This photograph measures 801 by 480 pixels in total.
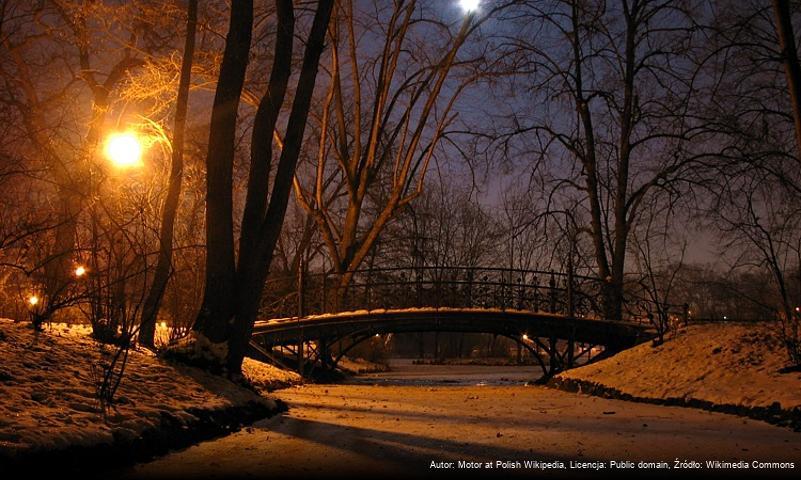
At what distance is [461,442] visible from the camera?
6.23 metres

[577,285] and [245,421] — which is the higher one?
[577,285]

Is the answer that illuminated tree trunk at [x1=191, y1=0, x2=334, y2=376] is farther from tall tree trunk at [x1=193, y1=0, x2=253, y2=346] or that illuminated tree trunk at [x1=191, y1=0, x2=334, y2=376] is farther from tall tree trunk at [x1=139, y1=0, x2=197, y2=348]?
tall tree trunk at [x1=139, y1=0, x2=197, y2=348]

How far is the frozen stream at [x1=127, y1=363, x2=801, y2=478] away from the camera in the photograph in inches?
192

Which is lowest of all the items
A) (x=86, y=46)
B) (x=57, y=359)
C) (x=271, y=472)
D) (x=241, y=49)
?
(x=271, y=472)

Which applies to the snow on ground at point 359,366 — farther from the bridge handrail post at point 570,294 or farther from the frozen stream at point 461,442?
the frozen stream at point 461,442

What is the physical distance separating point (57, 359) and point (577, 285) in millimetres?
14879

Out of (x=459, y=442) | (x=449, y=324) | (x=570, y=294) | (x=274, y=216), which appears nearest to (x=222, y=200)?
(x=274, y=216)

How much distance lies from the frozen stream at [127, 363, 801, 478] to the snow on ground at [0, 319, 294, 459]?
481 mm

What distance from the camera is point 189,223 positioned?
15188 mm

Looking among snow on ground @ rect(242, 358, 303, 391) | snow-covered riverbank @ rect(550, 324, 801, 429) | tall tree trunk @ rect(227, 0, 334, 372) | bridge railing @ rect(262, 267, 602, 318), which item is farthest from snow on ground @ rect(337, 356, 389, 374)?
tall tree trunk @ rect(227, 0, 334, 372)

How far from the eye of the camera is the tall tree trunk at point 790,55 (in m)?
10.9

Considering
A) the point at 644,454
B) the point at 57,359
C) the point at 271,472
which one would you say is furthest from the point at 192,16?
the point at 644,454

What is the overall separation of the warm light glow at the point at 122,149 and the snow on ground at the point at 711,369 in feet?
33.8

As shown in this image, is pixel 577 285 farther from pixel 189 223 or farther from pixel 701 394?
pixel 189 223
